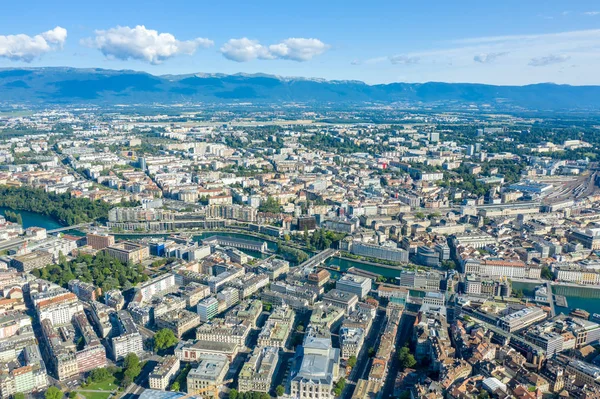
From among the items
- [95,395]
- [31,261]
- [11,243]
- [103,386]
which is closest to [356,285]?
[103,386]

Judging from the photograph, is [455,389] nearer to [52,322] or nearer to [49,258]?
[52,322]

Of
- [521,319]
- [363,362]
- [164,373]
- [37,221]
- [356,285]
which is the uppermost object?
[356,285]

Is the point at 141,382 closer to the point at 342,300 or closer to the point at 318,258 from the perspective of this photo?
the point at 342,300

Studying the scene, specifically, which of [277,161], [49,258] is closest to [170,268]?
[49,258]

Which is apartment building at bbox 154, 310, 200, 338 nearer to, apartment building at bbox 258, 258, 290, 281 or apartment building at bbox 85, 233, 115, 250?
apartment building at bbox 258, 258, 290, 281

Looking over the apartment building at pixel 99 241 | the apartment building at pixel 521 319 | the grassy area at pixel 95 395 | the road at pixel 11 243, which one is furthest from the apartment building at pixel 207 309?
the road at pixel 11 243

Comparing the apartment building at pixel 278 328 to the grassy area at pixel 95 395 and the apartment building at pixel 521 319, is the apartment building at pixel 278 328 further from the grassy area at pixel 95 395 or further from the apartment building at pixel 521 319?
the apartment building at pixel 521 319
